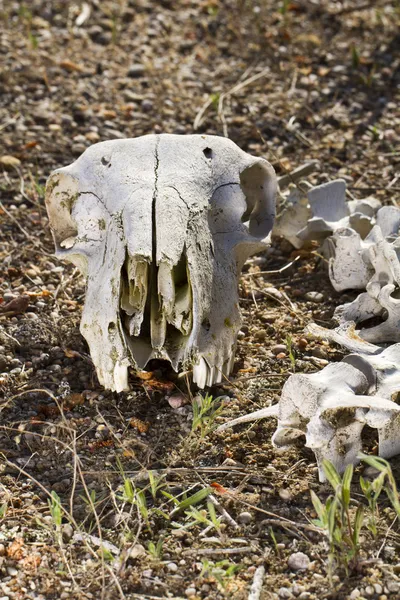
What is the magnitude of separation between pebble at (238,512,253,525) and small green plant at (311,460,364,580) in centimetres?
31

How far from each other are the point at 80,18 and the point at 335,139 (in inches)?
90.7

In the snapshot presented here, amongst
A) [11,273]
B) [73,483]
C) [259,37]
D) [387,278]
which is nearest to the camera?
[73,483]

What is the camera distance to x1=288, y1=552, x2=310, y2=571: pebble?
2922 mm

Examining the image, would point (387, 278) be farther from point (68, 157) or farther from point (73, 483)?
point (68, 157)

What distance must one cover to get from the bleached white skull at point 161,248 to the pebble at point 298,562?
808 mm

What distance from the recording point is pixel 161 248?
340 cm

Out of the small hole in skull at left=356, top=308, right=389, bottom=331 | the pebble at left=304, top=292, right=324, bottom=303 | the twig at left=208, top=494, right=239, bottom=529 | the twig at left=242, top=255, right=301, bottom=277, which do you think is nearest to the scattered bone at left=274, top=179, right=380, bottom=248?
the twig at left=242, top=255, right=301, bottom=277

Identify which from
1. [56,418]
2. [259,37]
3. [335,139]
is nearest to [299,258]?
[335,139]

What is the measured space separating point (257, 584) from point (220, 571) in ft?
0.40

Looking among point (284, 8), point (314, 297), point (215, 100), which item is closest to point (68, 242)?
point (314, 297)

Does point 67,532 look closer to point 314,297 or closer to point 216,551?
point 216,551

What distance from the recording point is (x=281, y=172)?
17.9 ft

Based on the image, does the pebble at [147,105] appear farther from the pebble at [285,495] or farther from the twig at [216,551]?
the twig at [216,551]

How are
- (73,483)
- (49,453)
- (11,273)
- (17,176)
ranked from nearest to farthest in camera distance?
(73,483), (49,453), (11,273), (17,176)
